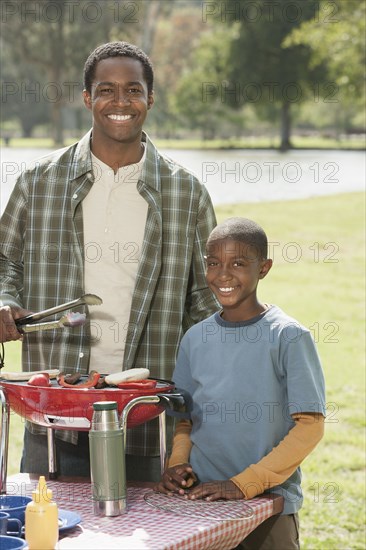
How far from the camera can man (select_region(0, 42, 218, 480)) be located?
3699 millimetres

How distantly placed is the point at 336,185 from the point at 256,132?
2957 cm

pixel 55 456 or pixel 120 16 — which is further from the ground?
pixel 120 16

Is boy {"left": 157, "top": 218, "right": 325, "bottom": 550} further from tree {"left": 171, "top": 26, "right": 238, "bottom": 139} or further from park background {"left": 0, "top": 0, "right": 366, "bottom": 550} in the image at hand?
tree {"left": 171, "top": 26, "right": 238, "bottom": 139}

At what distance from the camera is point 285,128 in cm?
3978

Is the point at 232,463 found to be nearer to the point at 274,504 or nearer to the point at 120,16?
the point at 274,504

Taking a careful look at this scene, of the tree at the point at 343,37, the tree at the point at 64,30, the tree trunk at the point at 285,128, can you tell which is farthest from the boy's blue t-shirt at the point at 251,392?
the tree trunk at the point at 285,128

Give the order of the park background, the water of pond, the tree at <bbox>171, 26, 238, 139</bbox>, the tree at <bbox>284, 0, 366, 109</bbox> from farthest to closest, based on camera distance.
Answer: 1. the tree at <bbox>171, 26, 238, 139</bbox>
2. the water of pond
3. the tree at <bbox>284, 0, 366, 109</bbox>
4. the park background

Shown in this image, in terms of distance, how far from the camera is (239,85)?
113ft

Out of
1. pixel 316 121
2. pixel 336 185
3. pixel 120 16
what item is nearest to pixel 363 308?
pixel 336 185

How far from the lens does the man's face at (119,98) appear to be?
3623mm

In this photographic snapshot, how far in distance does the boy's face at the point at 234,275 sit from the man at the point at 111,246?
1.40 feet

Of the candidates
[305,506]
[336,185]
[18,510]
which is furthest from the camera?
[336,185]

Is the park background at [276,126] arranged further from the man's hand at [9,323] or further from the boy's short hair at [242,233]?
the man's hand at [9,323]

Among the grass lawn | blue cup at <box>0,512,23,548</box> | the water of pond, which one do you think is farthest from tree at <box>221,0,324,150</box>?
blue cup at <box>0,512,23,548</box>
